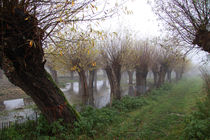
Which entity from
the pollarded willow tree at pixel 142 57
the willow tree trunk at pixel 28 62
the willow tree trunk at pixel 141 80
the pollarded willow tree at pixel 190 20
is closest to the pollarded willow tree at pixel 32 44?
the willow tree trunk at pixel 28 62

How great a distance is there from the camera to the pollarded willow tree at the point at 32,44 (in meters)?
3.50

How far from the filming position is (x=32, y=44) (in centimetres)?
329

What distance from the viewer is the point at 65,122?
16.4 ft

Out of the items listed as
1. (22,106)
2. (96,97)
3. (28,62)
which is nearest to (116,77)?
(96,97)

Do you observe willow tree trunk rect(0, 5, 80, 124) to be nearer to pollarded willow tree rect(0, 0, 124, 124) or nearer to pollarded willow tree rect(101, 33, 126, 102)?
pollarded willow tree rect(0, 0, 124, 124)

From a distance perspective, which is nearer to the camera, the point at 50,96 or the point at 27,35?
the point at 27,35

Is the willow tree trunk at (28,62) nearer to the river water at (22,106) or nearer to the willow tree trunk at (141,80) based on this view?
the river water at (22,106)

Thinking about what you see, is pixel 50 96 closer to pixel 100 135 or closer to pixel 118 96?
pixel 100 135

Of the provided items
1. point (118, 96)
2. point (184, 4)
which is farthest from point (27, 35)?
point (118, 96)

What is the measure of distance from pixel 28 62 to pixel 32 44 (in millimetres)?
1002

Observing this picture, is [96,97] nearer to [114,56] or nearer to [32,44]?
[114,56]

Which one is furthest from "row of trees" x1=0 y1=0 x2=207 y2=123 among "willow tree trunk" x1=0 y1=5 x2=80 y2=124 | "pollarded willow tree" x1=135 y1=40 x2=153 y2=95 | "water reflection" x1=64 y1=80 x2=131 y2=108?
"pollarded willow tree" x1=135 y1=40 x2=153 y2=95

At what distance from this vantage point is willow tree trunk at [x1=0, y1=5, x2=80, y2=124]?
11.5 ft

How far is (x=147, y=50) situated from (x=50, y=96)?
1403cm
